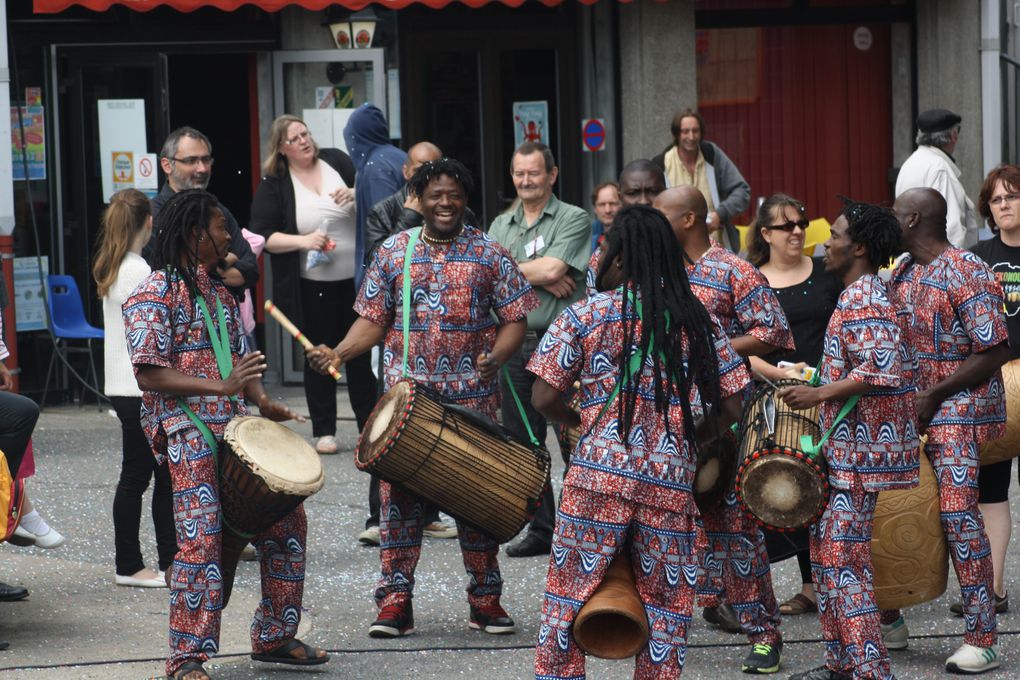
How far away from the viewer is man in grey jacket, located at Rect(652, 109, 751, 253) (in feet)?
36.7

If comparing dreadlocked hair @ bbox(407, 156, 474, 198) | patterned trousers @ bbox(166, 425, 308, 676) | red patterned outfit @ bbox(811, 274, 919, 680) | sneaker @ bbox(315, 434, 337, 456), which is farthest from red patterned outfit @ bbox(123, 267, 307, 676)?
sneaker @ bbox(315, 434, 337, 456)

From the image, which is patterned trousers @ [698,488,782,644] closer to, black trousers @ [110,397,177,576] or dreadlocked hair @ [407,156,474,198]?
dreadlocked hair @ [407,156,474,198]

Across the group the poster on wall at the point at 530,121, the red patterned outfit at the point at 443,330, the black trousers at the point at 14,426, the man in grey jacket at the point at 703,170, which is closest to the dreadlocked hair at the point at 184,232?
the red patterned outfit at the point at 443,330

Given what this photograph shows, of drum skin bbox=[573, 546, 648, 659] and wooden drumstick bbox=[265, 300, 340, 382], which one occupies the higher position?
wooden drumstick bbox=[265, 300, 340, 382]

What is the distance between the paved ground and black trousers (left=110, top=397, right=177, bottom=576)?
0.61 feet

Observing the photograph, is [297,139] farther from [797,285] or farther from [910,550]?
[910,550]

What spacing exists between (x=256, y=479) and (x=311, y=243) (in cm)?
453

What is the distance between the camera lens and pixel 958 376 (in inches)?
247

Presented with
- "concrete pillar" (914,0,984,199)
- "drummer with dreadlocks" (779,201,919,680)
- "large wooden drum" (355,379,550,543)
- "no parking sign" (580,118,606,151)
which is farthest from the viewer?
"concrete pillar" (914,0,984,199)

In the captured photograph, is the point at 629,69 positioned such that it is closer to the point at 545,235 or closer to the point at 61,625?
the point at 545,235

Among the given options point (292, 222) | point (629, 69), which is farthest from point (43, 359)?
point (629, 69)

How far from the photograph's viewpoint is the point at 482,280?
683 centimetres

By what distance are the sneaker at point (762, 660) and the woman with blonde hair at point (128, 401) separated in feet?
8.80

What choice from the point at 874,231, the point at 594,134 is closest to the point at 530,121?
the point at 594,134
